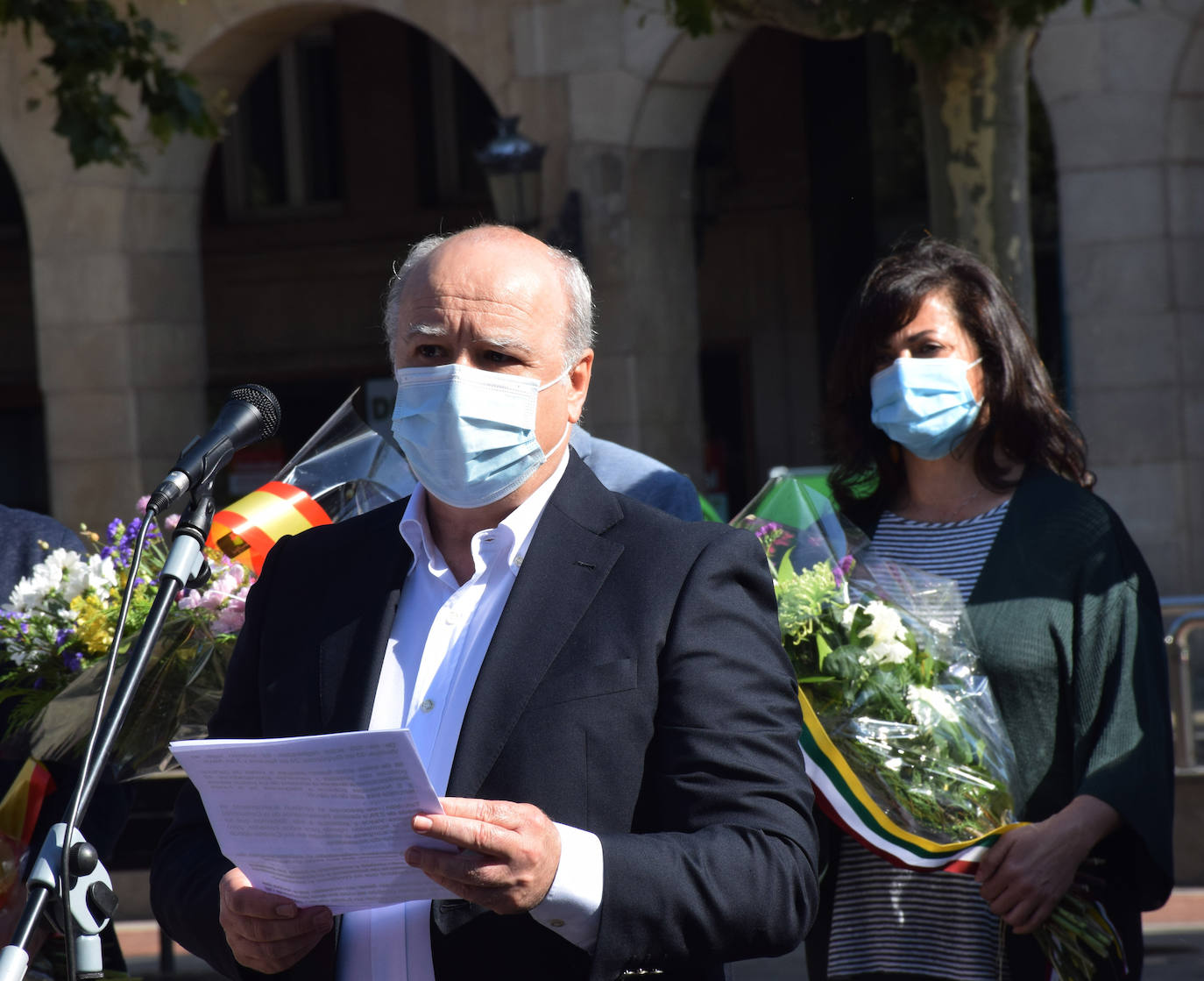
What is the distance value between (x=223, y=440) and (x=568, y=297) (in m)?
0.62

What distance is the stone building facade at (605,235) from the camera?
10.2 m

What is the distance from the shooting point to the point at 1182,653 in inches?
251

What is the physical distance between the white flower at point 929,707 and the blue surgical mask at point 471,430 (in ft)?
3.36

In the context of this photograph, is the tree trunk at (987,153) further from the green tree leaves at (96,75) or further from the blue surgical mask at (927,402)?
the green tree leaves at (96,75)

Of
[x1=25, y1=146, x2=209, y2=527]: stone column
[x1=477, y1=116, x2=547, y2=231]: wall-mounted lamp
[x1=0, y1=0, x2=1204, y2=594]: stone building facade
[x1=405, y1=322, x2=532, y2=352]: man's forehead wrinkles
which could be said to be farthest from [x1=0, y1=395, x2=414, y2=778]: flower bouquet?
[x1=25, y1=146, x2=209, y2=527]: stone column

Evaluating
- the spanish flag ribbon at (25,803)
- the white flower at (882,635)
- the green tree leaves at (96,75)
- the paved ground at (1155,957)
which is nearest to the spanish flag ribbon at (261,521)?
the spanish flag ribbon at (25,803)

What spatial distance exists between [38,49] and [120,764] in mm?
10321

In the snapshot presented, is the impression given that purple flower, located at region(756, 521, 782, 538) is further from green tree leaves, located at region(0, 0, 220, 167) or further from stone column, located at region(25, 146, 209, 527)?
stone column, located at region(25, 146, 209, 527)

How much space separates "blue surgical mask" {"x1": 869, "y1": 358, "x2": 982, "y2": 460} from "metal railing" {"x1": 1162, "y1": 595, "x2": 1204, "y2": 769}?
3.13 metres

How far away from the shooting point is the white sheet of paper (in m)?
1.96

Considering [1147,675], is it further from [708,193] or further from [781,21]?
[708,193]

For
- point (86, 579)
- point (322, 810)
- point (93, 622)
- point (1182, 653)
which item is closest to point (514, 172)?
point (1182, 653)

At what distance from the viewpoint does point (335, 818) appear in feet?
6.68

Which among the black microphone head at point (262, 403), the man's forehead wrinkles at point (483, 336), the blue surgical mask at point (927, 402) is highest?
the man's forehead wrinkles at point (483, 336)
